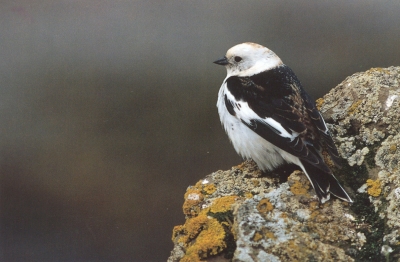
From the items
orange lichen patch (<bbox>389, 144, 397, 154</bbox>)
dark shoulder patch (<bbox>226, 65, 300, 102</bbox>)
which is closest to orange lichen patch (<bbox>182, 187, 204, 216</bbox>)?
dark shoulder patch (<bbox>226, 65, 300, 102</bbox>)

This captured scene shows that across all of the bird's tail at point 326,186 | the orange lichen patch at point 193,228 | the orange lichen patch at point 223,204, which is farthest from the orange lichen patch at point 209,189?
the bird's tail at point 326,186

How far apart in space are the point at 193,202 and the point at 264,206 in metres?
0.57

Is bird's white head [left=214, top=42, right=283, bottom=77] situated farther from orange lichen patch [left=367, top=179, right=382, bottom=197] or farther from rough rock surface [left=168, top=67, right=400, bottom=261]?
orange lichen patch [left=367, top=179, right=382, bottom=197]

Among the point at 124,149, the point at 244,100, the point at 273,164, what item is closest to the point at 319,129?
the point at 273,164

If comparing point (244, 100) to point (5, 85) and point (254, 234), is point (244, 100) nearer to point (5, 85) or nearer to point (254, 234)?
point (254, 234)

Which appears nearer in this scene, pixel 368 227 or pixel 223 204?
pixel 368 227

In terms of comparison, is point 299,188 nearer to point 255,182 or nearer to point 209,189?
point 255,182

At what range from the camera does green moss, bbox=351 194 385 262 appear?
2328 millimetres

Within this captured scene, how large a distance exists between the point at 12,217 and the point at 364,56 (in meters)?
4.11

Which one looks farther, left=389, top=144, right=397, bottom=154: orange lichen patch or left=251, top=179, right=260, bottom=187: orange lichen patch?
left=251, top=179, right=260, bottom=187: orange lichen patch

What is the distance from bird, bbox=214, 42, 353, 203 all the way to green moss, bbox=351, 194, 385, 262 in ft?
0.30

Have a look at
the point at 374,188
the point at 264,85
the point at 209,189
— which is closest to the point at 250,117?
the point at 264,85

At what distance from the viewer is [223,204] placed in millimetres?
2748

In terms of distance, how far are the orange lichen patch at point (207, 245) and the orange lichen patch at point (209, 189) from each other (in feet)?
1.45
